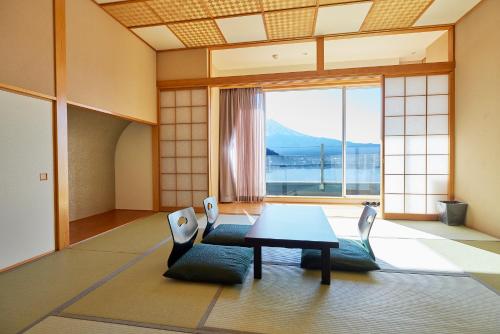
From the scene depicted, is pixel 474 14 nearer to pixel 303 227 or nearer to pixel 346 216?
pixel 346 216

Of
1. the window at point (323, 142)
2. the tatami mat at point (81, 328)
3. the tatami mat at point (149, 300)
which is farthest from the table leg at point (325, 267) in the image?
the window at point (323, 142)

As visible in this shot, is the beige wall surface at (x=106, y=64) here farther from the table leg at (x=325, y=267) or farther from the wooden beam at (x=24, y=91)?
the table leg at (x=325, y=267)

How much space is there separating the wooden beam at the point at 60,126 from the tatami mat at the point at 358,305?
201 centimetres

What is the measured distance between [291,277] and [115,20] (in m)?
3.90

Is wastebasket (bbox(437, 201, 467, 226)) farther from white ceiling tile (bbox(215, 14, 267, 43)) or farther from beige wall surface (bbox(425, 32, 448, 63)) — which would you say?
white ceiling tile (bbox(215, 14, 267, 43))

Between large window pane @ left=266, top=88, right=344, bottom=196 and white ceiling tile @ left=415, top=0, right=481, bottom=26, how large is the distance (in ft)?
6.85

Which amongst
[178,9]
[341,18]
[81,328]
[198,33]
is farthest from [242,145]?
[81,328]

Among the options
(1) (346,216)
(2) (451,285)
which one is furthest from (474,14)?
(2) (451,285)

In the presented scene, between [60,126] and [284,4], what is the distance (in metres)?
2.95

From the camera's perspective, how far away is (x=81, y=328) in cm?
136

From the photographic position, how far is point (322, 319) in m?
1.42

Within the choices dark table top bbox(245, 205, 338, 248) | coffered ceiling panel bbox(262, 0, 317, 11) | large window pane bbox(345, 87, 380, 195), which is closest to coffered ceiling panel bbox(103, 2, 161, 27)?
coffered ceiling panel bbox(262, 0, 317, 11)

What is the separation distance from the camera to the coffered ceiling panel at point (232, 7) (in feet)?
10.1

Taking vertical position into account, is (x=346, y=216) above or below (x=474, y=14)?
below
